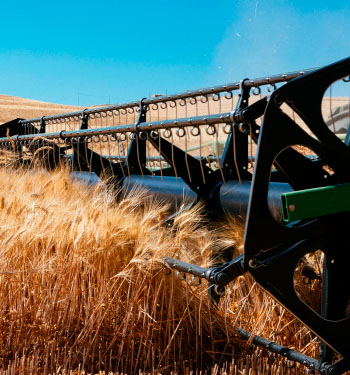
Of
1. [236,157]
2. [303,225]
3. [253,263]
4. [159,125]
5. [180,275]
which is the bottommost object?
[180,275]

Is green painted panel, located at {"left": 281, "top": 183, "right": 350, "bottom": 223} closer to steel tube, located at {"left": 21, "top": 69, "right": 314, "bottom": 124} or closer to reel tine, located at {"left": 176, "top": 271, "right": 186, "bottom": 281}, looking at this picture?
reel tine, located at {"left": 176, "top": 271, "right": 186, "bottom": 281}

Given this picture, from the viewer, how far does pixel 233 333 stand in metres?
2.66

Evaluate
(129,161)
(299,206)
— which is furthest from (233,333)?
(129,161)

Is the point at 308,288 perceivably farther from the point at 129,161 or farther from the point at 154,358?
the point at 129,161

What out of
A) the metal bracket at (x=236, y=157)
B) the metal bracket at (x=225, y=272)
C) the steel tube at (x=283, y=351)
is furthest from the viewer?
the metal bracket at (x=236, y=157)

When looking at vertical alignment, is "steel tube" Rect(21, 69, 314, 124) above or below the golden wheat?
above

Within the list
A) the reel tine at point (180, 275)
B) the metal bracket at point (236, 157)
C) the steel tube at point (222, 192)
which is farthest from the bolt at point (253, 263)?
the metal bracket at point (236, 157)

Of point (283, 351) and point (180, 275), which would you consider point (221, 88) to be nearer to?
point (180, 275)

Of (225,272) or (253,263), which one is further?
(225,272)

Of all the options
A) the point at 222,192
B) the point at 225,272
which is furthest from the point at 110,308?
the point at 222,192

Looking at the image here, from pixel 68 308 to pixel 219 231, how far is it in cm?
97

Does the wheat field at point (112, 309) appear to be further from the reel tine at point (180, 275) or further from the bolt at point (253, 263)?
the bolt at point (253, 263)

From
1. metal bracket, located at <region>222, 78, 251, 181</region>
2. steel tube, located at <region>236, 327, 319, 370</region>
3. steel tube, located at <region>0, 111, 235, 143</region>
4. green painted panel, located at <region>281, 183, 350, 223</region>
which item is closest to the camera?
green painted panel, located at <region>281, 183, 350, 223</region>

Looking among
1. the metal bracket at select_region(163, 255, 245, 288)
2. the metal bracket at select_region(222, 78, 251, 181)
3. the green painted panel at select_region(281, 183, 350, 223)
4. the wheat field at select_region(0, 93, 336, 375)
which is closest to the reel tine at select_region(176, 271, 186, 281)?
the wheat field at select_region(0, 93, 336, 375)
